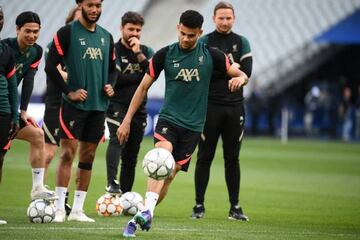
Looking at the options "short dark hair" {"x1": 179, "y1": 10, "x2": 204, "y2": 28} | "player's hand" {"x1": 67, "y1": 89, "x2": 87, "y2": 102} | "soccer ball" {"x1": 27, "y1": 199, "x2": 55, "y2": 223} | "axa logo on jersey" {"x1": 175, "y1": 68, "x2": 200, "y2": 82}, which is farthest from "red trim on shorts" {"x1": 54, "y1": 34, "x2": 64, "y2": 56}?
"soccer ball" {"x1": 27, "y1": 199, "x2": 55, "y2": 223}

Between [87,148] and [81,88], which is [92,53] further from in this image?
[87,148]

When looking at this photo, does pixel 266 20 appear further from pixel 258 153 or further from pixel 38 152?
pixel 38 152

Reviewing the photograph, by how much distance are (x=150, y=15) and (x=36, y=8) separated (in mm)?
5057

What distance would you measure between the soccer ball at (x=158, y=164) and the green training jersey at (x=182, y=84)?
0.73 m

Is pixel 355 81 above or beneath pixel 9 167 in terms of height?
above

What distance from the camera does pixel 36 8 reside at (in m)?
41.9

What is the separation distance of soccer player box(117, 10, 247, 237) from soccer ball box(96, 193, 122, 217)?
1828 millimetres

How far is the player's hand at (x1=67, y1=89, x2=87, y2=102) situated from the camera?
11.0m

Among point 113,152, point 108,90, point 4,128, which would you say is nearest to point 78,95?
point 108,90

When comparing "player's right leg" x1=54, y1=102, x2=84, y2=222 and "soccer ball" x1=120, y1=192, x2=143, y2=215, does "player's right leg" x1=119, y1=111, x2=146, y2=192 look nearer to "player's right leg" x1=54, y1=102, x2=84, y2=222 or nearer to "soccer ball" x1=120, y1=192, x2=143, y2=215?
"soccer ball" x1=120, y1=192, x2=143, y2=215

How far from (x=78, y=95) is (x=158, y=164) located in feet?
5.77

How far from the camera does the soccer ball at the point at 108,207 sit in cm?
1204

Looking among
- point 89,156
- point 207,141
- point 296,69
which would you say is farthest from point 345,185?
point 296,69

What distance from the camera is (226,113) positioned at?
12.3 m
